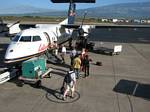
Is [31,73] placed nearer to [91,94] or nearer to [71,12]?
[91,94]

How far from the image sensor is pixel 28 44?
1659 cm

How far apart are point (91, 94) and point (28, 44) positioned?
21.1ft

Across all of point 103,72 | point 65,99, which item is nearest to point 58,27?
point 103,72

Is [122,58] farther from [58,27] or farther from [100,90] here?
[100,90]

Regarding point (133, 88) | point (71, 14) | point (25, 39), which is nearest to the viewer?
point (133, 88)

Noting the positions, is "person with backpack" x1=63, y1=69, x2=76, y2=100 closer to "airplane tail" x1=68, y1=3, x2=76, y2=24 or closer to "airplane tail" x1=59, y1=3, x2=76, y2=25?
"airplane tail" x1=59, y1=3, x2=76, y2=25

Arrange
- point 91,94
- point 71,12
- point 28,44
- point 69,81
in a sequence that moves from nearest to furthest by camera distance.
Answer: point 69,81 → point 91,94 → point 28,44 → point 71,12

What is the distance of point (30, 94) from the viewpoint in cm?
1269

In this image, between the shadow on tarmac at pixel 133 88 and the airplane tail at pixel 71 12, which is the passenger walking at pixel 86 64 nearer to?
the shadow on tarmac at pixel 133 88

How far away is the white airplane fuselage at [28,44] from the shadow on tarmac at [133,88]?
254 inches

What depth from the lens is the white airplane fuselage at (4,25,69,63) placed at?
49.1 ft

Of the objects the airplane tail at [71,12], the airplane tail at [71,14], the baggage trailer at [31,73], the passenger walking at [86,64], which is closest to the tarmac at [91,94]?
the baggage trailer at [31,73]

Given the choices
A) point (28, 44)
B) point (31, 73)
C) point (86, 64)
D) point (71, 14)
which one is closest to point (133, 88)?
point (86, 64)

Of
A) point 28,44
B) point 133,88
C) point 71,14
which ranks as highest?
point 71,14
